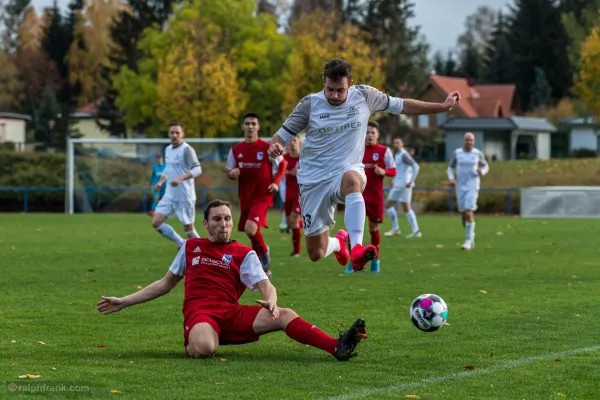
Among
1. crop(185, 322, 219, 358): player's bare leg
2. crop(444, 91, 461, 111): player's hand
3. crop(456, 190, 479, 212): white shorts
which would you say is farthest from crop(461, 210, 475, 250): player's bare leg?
crop(185, 322, 219, 358): player's bare leg

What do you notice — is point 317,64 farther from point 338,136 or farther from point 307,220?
point 338,136

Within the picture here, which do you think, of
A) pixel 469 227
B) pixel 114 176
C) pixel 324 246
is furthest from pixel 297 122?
pixel 114 176

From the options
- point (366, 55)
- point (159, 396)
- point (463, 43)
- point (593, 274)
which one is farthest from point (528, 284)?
point (463, 43)

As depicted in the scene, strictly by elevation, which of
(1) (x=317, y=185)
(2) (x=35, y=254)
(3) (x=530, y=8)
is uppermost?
(3) (x=530, y=8)

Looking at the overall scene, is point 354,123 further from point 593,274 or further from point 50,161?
point 50,161

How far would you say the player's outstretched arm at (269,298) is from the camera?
761 cm

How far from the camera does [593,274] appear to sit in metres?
15.2

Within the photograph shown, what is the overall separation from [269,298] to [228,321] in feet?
1.55

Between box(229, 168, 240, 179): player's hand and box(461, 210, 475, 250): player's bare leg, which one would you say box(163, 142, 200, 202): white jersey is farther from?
box(461, 210, 475, 250): player's bare leg

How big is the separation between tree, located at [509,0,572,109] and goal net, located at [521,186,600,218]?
57702 mm

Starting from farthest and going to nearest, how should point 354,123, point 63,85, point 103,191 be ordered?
point 63,85, point 103,191, point 354,123

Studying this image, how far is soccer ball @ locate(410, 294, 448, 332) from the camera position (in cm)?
868

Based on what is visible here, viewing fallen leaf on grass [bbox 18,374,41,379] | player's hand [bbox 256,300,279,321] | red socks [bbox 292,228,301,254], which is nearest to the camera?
fallen leaf on grass [bbox 18,374,41,379]

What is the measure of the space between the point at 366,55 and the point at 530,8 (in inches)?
1711
